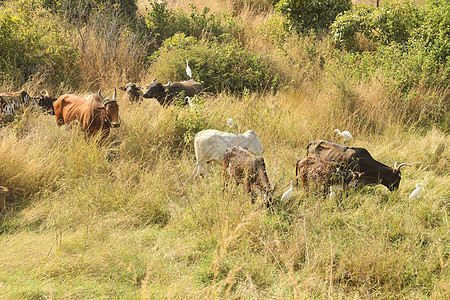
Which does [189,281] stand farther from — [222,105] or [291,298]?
[222,105]

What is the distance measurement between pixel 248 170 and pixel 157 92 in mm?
3157

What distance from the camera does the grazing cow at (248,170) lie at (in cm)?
419

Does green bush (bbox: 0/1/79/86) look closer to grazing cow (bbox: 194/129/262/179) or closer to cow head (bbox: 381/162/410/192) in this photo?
grazing cow (bbox: 194/129/262/179)

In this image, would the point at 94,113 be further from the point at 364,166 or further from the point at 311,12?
the point at 311,12

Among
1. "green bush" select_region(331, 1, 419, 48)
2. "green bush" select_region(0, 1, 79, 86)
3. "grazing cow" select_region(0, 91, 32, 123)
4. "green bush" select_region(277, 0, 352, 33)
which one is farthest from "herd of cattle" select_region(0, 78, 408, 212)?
"green bush" select_region(277, 0, 352, 33)

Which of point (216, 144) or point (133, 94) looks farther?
point (133, 94)

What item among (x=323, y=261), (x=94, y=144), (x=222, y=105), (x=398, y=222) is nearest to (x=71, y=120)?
(x=94, y=144)

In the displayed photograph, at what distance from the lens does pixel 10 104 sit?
6.20 m

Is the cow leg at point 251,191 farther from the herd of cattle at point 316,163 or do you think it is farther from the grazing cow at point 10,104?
the grazing cow at point 10,104

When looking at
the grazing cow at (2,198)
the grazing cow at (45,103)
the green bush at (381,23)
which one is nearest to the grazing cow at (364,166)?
the grazing cow at (2,198)

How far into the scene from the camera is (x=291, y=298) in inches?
129

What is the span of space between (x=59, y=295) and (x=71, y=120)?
3.40 meters

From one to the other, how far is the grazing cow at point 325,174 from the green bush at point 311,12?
7216 millimetres

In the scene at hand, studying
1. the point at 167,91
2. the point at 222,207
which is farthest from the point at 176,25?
the point at 222,207
